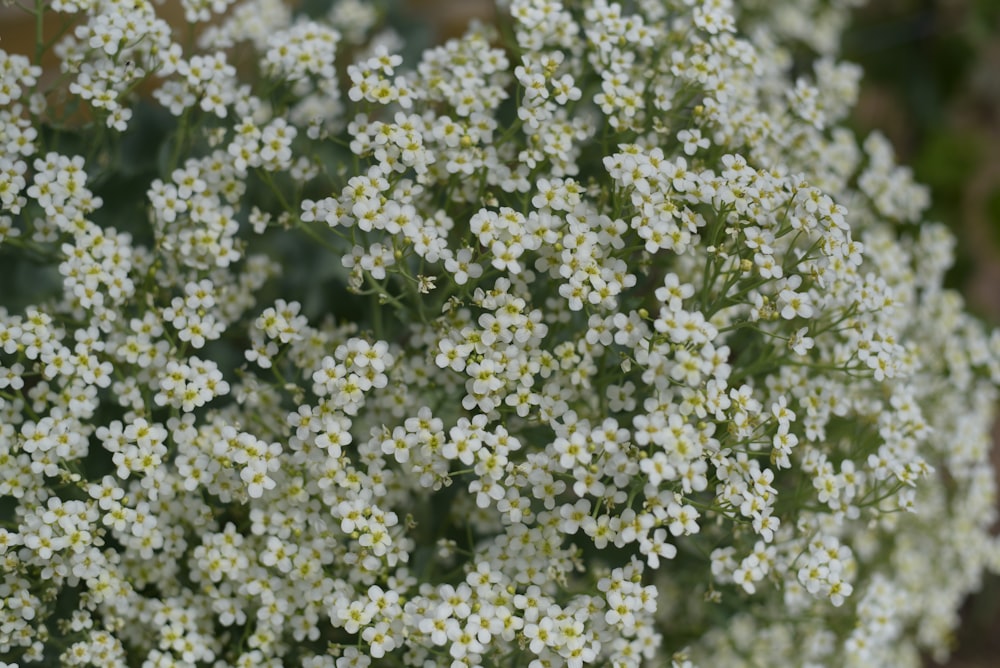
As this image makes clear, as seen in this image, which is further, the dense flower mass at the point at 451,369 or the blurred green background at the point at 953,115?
the blurred green background at the point at 953,115

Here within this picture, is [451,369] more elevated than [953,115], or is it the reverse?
[953,115]

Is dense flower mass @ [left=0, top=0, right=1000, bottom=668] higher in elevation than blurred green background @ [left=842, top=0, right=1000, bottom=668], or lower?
lower

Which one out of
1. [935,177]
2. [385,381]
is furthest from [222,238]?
[935,177]

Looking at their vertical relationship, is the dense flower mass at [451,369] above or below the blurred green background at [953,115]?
below

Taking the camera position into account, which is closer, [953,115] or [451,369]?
[451,369]

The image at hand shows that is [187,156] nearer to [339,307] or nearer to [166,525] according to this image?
[339,307]

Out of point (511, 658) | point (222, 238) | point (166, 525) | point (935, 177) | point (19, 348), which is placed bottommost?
point (511, 658)

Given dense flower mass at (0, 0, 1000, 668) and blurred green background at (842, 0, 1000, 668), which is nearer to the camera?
dense flower mass at (0, 0, 1000, 668)

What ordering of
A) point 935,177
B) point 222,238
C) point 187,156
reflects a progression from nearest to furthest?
point 222,238, point 187,156, point 935,177
